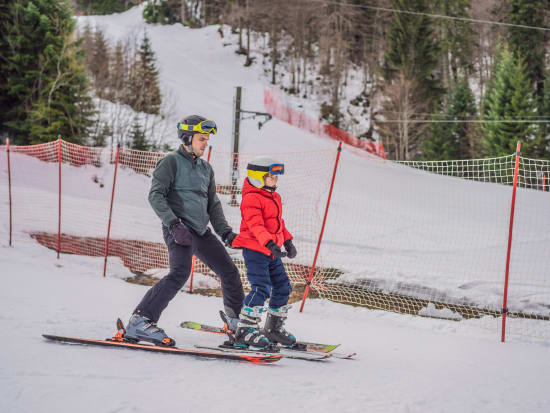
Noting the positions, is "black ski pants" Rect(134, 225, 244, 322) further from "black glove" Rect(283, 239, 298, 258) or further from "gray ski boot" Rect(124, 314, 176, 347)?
"black glove" Rect(283, 239, 298, 258)

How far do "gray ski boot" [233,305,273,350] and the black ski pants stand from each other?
307mm

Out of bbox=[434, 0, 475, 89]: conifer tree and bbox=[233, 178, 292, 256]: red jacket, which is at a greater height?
bbox=[434, 0, 475, 89]: conifer tree

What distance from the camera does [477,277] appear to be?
28.2 ft

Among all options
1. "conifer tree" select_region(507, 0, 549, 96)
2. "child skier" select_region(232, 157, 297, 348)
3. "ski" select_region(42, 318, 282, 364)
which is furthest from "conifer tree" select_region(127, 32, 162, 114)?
"conifer tree" select_region(507, 0, 549, 96)

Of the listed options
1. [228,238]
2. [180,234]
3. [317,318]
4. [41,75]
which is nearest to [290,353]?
[228,238]

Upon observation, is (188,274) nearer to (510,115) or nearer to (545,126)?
(510,115)

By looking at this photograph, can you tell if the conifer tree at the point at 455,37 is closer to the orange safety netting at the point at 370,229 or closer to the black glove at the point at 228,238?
the orange safety netting at the point at 370,229

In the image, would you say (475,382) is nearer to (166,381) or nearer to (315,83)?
(166,381)

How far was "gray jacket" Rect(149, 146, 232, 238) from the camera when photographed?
3625mm

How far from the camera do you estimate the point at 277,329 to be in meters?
3.95

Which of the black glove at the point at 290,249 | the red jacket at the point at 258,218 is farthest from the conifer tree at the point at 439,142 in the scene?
the red jacket at the point at 258,218

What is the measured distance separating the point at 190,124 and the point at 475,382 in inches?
115

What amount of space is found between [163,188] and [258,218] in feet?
2.56

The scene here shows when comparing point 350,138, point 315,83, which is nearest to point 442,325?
point 350,138
